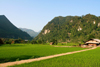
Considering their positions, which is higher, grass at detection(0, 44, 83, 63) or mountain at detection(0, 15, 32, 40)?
mountain at detection(0, 15, 32, 40)

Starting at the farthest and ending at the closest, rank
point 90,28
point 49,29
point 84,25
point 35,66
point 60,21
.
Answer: point 60,21 < point 49,29 < point 84,25 < point 90,28 < point 35,66

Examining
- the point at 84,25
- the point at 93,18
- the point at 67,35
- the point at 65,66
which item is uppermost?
the point at 93,18

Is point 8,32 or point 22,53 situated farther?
point 8,32

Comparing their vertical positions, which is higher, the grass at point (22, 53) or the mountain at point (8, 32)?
the mountain at point (8, 32)

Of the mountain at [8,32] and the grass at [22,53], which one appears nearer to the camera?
the grass at [22,53]

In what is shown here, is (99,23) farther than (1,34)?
No

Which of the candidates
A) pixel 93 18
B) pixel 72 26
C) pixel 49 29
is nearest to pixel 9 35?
pixel 49 29

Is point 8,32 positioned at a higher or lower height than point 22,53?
higher

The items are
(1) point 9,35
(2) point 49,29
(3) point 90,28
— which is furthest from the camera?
(2) point 49,29

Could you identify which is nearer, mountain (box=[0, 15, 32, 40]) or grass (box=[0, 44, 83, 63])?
grass (box=[0, 44, 83, 63])

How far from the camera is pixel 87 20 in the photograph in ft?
425

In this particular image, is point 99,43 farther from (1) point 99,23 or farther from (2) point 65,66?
(1) point 99,23

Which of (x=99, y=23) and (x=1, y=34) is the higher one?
(x=99, y=23)

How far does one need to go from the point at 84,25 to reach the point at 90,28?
12.0 m
